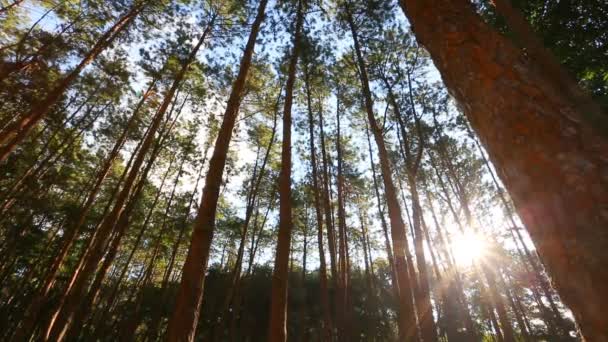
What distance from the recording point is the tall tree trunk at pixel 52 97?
8125 mm

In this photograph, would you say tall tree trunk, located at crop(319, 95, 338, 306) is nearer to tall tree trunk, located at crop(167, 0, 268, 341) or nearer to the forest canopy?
the forest canopy

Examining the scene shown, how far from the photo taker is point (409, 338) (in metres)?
5.89

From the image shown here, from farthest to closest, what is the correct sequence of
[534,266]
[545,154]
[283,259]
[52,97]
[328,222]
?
1. [534,266]
2. [328,222]
3. [52,97]
4. [283,259]
5. [545,154]

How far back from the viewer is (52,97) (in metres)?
8.72

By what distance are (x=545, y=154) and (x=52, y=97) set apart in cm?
1213

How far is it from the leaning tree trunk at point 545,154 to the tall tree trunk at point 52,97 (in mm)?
11462

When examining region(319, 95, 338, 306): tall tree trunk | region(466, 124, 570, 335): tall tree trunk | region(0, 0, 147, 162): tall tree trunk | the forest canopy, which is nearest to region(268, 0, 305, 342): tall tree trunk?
the forest canopy

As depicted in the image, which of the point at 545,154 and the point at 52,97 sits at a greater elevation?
the point at 52,97

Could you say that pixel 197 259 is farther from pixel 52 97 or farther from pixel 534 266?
pixel 534 266

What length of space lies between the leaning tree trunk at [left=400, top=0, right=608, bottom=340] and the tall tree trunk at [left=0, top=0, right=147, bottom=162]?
37.6 feet

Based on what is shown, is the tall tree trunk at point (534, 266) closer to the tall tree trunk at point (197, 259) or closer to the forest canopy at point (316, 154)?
the forest canopy at point (316, 154)

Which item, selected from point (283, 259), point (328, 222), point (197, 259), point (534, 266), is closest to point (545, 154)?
point (197, 259)

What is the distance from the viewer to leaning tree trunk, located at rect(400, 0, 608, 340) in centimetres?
69

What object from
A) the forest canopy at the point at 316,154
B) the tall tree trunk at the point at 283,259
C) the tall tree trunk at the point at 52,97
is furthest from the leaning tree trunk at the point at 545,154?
the tall tree trunk at the point at 52,97
